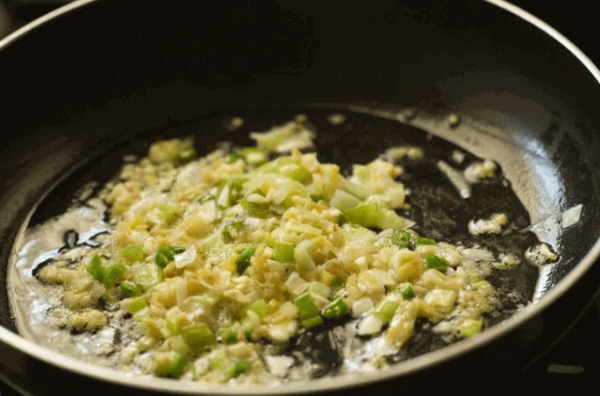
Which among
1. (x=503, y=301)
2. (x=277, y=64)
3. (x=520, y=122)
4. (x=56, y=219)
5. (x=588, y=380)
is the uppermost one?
(x=277, y=64)

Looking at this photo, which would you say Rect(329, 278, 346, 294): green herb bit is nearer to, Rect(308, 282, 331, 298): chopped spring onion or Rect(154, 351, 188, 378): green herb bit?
Rect(308, 282, 331, 298): chopped spring onion

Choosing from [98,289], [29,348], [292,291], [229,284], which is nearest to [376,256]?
[292,291]

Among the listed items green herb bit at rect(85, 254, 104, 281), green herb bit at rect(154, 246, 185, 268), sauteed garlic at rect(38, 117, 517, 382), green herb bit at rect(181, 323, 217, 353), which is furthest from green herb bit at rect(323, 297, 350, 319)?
green herb bit at rect(85, 254, 104, 281)

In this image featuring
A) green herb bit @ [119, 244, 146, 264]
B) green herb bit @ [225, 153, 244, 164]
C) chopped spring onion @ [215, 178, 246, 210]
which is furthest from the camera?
green herb bit @ [225, 153, 244, 164]

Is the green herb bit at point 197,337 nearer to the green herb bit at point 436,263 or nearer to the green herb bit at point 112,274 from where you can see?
the green herb bit at point 112,274

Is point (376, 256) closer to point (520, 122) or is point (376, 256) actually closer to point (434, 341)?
point (434, 341)

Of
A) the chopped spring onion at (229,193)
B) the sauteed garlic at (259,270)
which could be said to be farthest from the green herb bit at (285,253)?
the chopped spring onion at (229,193)

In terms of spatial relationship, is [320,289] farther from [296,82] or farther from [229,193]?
[296,82]
